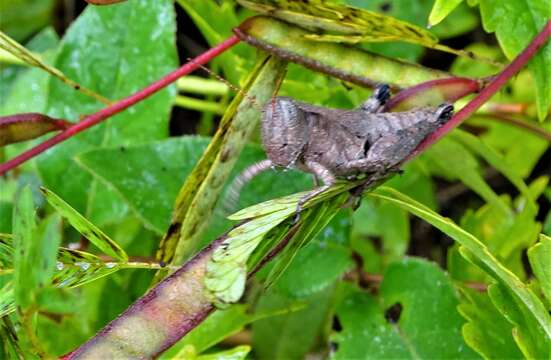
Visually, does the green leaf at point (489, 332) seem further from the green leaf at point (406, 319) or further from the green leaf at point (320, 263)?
the green leaf at point (320, 263)

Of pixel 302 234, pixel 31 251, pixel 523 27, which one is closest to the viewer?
pixel 31 251

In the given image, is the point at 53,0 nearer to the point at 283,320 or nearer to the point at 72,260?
the point at 283,320

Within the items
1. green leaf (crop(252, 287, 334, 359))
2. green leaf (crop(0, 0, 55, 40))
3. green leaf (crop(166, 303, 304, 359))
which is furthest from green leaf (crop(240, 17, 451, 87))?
green leaf (crop(0, 0, 55, 40))

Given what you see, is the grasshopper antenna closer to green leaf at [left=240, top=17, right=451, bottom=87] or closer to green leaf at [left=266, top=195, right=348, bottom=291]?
green leaf at [left=240, top=17, right=451, bottom=87]

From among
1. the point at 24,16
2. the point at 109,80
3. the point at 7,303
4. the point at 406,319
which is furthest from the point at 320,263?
the point at 24,16

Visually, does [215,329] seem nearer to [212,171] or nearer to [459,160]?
[212,171]

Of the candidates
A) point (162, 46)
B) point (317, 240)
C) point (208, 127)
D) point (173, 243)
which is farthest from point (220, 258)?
point (208, 127)

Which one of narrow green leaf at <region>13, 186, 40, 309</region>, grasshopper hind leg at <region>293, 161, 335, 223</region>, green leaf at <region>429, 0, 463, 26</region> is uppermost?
green leaf at <region>429, 0, 463, 26</region>
